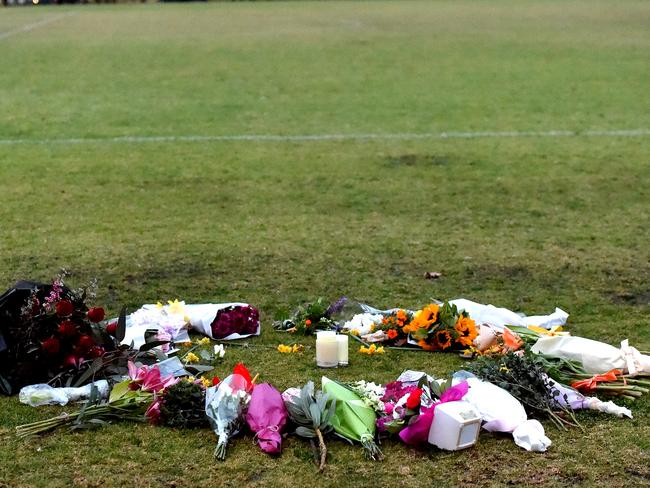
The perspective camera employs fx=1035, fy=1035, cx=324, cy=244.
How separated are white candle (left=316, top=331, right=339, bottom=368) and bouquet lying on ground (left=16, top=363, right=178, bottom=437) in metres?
0.96

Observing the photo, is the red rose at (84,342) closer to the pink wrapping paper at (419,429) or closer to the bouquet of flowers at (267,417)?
the bouquet of flowers at (267,417)

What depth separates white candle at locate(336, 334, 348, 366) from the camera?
6.25 metres

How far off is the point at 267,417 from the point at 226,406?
221 millimetres

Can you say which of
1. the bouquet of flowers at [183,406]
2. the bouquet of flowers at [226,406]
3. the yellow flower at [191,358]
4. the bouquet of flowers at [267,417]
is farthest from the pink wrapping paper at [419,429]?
the yellow flower at [191,358]

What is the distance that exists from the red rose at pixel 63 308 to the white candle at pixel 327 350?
1484mm

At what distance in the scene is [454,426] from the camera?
503 cm

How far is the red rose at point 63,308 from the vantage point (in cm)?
579

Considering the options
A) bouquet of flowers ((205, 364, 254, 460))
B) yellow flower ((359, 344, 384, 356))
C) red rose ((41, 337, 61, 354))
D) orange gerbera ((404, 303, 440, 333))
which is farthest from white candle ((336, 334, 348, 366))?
red rose ((41, 337, 61, 354))

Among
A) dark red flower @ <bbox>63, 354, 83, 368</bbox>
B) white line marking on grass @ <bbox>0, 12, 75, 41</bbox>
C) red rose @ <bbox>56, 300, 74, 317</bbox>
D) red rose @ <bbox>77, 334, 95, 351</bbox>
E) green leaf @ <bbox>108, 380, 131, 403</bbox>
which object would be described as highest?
red rose @ <bbox>56, 300, 74, 317</bbox>

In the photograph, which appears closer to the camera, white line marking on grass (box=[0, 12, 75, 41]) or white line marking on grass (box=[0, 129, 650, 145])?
white line marking on grass (box=[0, 129, 650, 145])

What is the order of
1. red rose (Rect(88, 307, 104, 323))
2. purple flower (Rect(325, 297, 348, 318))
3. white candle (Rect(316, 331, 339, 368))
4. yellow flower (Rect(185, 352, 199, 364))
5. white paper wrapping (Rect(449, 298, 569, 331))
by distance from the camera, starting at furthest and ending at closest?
purple flower (Rect(325, 297, 348, 318)) → white paper wrapping (Rect(449, 298, 569, 331)) → yellow flower (Rect(185, 352, 199, 364)) → white candle (Rect(316, 331, 339, 368)) → red rose (Rect(88, 307, 104, 323))

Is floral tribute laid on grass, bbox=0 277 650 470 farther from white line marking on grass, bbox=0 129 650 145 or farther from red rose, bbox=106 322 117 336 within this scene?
white line marking on grass, bbox=0 129 650 145

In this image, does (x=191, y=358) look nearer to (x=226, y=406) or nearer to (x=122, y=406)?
(x=122, y=406)

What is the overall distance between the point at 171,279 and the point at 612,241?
4038 mm
